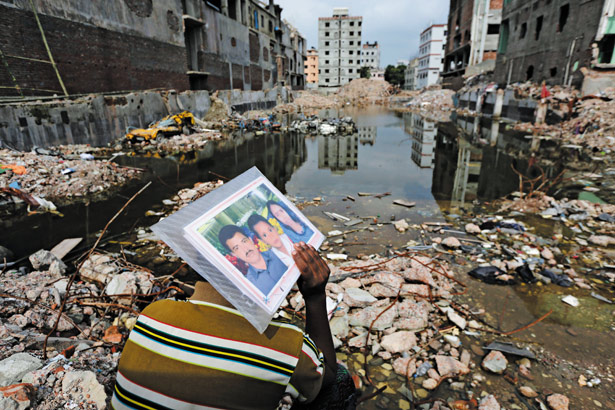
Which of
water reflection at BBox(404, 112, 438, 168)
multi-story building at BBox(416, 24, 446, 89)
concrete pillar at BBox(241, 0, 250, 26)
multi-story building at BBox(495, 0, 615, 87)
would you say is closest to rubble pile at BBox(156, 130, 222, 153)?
water reflection at BBox(404, 112, 438, 168)

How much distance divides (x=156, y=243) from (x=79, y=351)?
270cm

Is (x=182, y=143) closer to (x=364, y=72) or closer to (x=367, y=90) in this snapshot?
(x=367, y=90)

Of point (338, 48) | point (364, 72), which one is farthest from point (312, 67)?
point (364, 72)

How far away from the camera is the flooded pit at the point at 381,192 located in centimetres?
282

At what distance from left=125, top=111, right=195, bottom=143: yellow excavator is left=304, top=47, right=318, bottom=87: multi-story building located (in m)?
58.8

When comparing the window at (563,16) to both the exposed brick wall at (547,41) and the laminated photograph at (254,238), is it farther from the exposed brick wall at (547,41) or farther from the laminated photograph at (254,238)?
the laminated photograph at (254,238)

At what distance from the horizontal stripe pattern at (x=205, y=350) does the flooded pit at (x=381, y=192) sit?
1622 mm

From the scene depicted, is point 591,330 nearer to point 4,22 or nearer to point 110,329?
point 110,329

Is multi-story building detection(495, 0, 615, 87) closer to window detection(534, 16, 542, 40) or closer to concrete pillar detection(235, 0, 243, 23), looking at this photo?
window detection(534, 16, 542, 40)

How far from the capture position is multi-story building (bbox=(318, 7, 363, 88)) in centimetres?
6256

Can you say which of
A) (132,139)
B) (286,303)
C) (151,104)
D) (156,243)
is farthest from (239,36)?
(286,303)

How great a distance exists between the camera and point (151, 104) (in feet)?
50.0

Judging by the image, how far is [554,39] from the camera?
61.1 feet

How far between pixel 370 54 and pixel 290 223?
91.8m
